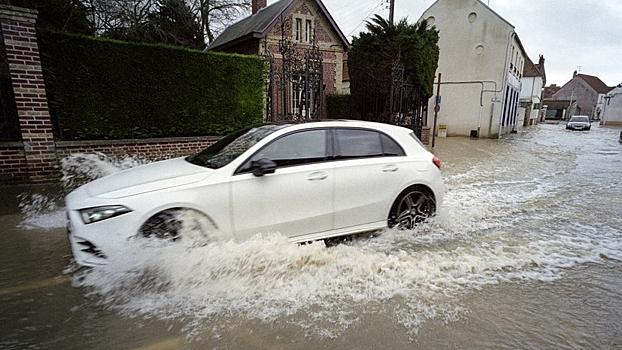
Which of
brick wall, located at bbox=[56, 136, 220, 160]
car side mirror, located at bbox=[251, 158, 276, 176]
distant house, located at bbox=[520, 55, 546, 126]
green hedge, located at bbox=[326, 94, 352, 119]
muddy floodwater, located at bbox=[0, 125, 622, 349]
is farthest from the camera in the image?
distant house, located at bbox=[520, 55, 546, 126]

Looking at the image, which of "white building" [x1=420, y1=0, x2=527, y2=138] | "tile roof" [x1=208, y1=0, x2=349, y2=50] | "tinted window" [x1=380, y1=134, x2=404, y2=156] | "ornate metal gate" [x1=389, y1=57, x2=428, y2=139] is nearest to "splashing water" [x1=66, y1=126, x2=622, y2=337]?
"tinted window" [x1=380, y1=134, x2=404, y2=156]

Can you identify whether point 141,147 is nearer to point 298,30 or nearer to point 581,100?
point 298,30

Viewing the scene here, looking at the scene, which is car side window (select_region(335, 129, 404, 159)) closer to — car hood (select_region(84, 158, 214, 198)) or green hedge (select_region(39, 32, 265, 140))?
car hood (select_region(84, 158, 214, 198))

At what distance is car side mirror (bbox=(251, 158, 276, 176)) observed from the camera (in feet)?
11.3

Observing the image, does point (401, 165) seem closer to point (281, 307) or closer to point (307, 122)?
point (307, 122)

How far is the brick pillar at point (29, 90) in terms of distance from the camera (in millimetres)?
6055

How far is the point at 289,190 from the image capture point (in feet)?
11.8

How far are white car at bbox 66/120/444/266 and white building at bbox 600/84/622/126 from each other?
50847 millimetres

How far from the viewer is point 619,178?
916cm

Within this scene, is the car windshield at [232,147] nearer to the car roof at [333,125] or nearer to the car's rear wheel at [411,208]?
the car roof at [333,125]

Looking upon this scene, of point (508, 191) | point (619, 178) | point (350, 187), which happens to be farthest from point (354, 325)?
point (619, 178)

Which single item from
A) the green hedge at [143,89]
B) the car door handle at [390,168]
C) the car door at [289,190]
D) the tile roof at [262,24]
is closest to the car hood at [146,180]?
the car door at [289,190]

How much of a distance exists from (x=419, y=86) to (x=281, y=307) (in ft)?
41.3

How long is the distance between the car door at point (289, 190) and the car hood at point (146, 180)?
428mm
